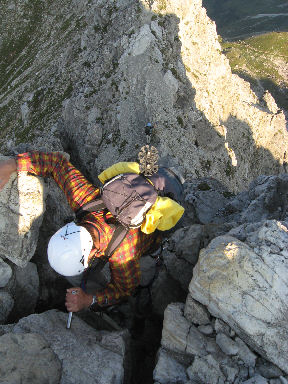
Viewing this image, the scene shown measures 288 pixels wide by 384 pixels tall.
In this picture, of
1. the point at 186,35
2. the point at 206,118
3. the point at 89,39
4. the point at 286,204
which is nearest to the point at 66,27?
the point at 89,39

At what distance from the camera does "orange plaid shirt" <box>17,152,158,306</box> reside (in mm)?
7707

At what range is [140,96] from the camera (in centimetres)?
2494

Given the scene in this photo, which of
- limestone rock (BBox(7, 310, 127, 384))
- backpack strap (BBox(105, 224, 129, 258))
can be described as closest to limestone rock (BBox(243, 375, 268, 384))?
limestone rock (BBox(7, 310, 127, 384))

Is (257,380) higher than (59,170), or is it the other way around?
(59,170)

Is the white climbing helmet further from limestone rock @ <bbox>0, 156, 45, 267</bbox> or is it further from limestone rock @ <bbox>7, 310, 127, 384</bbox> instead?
limestone rock @ <bbox>0, 156, 45, 267</bbox>

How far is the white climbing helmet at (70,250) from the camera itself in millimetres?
6562

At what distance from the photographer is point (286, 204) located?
463 inches

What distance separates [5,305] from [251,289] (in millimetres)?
7026

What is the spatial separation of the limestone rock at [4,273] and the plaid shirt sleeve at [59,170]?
2969 mm

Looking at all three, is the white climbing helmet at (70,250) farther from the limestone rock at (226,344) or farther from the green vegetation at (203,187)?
the green vegetation at (203,187)

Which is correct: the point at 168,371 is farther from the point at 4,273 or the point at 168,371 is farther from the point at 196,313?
the point at 4,273

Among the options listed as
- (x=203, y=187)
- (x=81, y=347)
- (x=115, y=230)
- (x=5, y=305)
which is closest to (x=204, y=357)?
(x=81, y=347)

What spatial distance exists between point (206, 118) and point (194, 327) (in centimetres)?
2711

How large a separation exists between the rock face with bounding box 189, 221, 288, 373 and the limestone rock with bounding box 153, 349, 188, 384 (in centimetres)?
152
